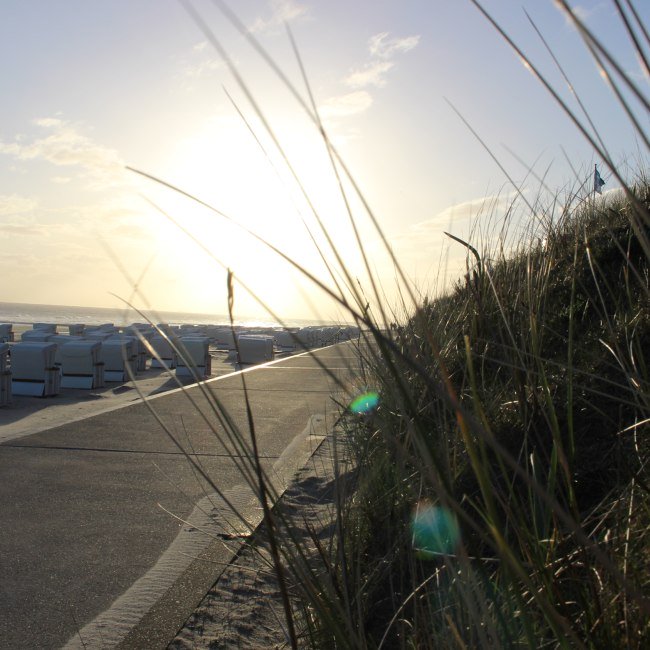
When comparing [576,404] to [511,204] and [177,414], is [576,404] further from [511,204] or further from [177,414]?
[177,414]

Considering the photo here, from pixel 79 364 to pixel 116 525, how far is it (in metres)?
8.78

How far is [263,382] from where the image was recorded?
830cm

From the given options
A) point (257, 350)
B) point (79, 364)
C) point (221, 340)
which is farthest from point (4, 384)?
point (221, 340)

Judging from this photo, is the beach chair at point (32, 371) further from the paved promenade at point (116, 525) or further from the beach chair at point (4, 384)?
the paved promenade at point (116, 525)

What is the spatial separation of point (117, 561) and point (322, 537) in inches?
30.7

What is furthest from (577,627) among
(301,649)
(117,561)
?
(117,561)

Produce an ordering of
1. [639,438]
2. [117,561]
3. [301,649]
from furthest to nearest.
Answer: [117,561] < [639,438] < [301,649]

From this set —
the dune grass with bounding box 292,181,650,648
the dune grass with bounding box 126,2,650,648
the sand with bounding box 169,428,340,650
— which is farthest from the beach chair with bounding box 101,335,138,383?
the sand with bounding box 169,428,340,650

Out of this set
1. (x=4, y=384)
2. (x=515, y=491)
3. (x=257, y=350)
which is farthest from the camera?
(x=257, y=350)

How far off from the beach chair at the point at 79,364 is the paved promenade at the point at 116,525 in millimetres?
6125

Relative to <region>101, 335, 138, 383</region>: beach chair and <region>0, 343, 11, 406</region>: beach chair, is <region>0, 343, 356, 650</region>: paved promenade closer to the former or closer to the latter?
<region>0, 343, 11, 406</region>: beach chair

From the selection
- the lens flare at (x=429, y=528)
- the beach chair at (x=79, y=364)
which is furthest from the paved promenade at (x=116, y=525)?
the beach chair at (x=79, y=364)

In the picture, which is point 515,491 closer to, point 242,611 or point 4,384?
point 242,611

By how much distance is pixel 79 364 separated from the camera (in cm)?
1091
